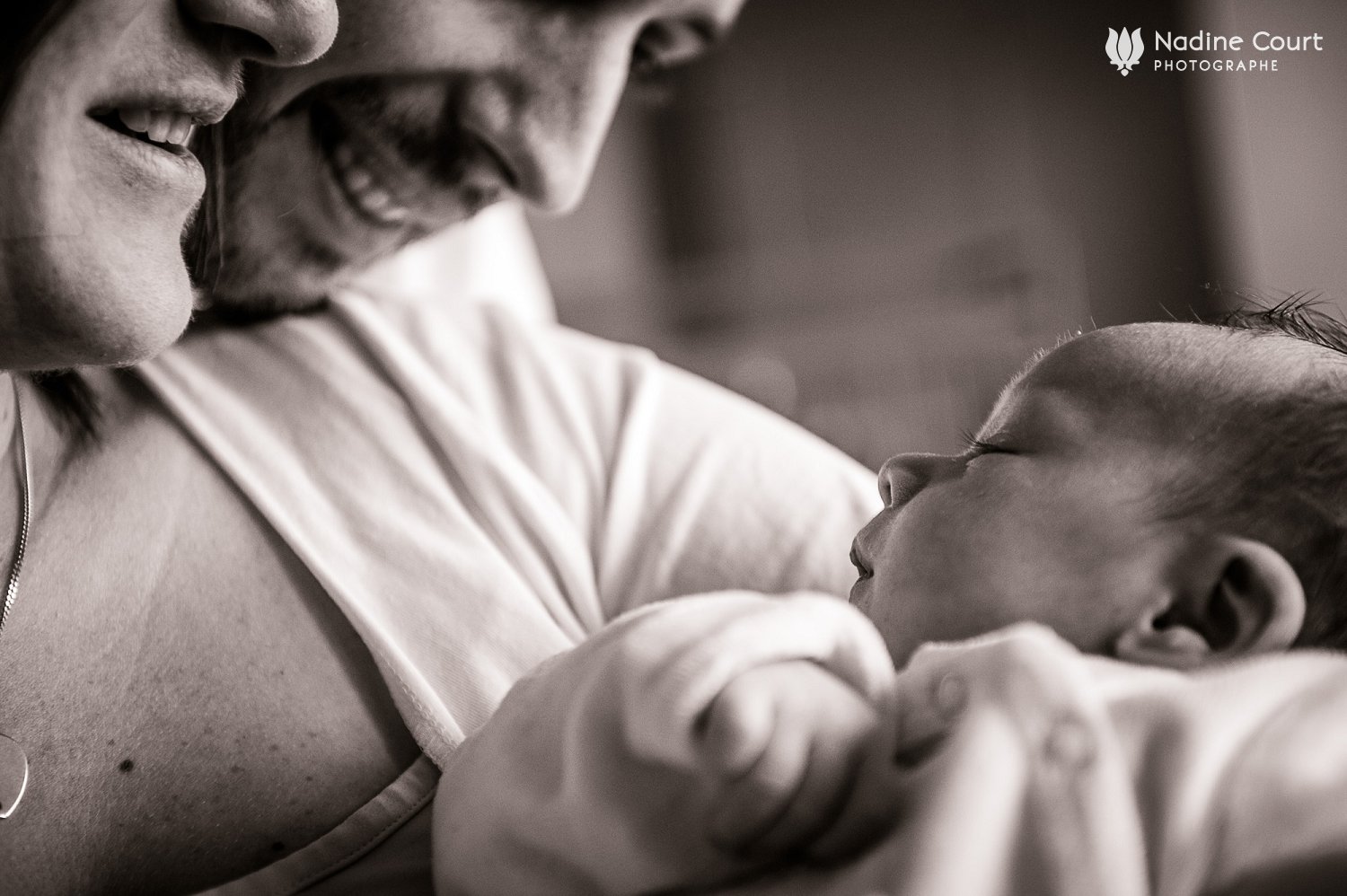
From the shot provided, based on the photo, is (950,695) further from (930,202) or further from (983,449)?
(930,202)

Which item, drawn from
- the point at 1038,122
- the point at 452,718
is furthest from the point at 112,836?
the point at 1038,122

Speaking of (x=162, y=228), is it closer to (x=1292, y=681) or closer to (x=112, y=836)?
(x=112, y=836)

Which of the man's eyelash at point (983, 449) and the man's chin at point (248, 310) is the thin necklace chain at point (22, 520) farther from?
the man's eyelash at point (983, 449)

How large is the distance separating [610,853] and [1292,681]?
12.6 inches

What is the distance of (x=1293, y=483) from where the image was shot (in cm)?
70

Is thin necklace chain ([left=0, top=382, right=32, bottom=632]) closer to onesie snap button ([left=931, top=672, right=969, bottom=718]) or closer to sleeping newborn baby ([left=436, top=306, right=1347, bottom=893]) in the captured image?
sleeping newborn baby ([left=436, top=306, right=1347, bottom=893])

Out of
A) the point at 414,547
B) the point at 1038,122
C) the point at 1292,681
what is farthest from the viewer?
the point at 1038,122

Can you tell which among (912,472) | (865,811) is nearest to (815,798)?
(865,811)

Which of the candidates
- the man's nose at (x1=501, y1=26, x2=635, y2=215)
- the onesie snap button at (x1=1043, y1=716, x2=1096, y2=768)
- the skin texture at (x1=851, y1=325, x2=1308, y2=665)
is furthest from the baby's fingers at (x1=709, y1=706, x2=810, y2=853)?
the man's nose at (x1=501, y1=26, x2=635, y2=215)

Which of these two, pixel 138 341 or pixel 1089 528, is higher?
pixel 138 341

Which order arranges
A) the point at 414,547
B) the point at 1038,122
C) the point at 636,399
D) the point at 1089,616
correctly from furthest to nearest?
the point at 1038,122, the point at 636,399, the point at 414,547, the point at 1089,616

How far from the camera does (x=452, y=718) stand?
80 centimetres

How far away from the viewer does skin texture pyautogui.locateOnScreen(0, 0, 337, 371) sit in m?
0.68

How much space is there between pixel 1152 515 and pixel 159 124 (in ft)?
2.01
